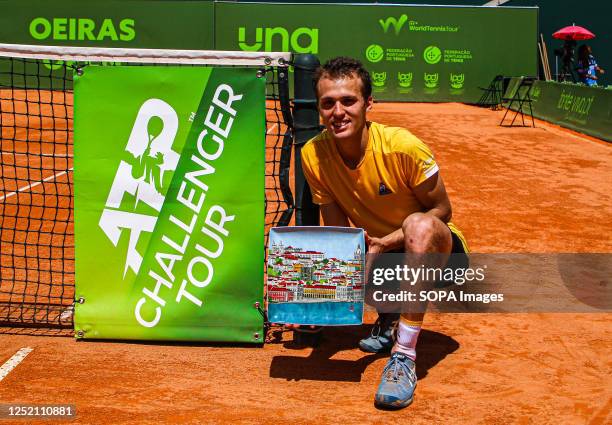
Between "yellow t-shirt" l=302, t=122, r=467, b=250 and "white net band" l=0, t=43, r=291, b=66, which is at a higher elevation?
"white net band" l=0, t=43, r=291, b=66

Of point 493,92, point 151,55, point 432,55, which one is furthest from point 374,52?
point 151,55

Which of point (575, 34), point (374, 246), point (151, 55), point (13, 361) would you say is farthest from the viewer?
point (575, 34)

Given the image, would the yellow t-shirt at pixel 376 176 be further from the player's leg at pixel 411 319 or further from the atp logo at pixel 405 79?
the atp logo at pixel 405 79

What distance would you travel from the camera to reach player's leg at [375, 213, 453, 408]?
3766 mm

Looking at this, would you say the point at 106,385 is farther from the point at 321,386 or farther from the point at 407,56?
the point at 407,56

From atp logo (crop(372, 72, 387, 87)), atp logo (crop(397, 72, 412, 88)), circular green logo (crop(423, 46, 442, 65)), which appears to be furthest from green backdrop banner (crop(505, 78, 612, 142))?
atp logo (crop(372, 72, 387, 87))

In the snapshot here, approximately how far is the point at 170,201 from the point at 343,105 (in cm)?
120

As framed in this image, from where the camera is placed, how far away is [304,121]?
4.54 m

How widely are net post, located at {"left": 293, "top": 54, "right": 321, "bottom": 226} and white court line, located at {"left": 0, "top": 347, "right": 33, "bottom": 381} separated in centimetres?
173

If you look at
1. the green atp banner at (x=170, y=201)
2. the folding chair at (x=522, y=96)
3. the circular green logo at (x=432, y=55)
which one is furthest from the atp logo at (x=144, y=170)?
the circular green logo at (x=432, y=55)

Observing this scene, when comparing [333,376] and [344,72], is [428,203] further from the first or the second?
[333,376]

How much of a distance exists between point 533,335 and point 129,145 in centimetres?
270

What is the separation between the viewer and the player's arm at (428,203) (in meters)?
4.05

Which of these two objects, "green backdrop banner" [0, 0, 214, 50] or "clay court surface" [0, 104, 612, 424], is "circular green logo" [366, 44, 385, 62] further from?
"clay court surface" [0, 104, 612, 424]
